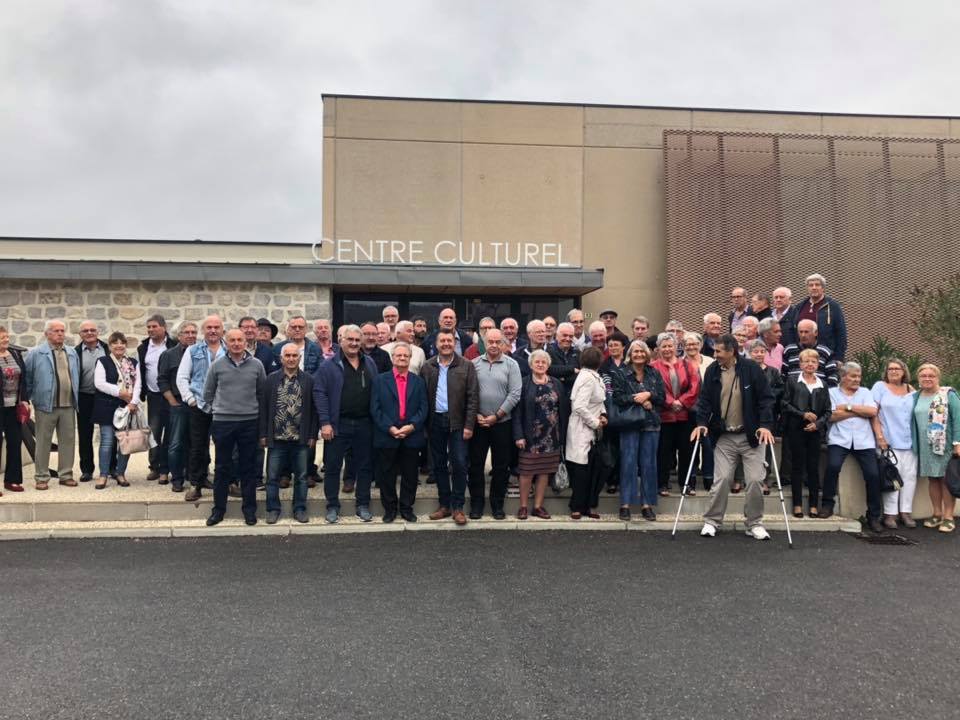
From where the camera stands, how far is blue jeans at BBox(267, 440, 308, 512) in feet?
22.5

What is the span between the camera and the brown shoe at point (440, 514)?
23.2ft

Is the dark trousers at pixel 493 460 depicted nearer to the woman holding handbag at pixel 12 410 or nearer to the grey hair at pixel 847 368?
the grey hair at pixel 847 368

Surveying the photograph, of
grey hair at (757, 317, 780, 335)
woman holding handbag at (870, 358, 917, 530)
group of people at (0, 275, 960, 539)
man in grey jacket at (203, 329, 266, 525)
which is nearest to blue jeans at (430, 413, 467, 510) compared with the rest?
group of people at (0, 275, 960, 539)

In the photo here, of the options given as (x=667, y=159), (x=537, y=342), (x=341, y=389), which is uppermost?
(x=667, y=159)

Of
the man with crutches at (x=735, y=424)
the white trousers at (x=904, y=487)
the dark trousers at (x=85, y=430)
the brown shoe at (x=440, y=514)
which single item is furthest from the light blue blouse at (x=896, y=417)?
the dark trousers at (x=85, y=430)

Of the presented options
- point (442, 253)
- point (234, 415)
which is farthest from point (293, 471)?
point (442, 253)

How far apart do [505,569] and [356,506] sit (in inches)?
87.7

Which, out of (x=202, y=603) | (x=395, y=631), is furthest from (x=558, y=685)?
(x=202, y=603)

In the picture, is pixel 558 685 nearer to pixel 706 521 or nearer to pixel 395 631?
pixel 395 631

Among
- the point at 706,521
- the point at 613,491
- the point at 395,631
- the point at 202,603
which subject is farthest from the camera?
the point at 613,491

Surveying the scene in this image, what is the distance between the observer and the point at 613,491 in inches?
301

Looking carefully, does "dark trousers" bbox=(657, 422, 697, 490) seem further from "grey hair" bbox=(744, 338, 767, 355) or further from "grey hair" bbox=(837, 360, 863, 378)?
"grey hair" bbox=(837, 360, 863, 378)

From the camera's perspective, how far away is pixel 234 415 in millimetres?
6719

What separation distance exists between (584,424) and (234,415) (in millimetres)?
3581
